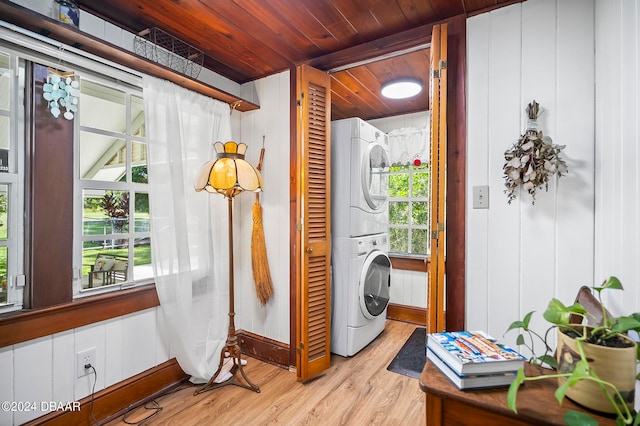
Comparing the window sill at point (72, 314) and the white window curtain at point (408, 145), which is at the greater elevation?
the white window curtain at point (408, 145)

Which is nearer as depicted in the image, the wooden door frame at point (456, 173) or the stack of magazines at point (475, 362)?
the stack of magazines at point (475, 362)

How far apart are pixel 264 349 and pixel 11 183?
6.13ft

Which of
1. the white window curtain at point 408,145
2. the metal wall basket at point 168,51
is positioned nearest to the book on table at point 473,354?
the metal wall basket at point 168,51

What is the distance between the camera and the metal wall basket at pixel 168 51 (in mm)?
1846

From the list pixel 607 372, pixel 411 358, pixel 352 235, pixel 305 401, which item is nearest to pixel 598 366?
pixel 607 372

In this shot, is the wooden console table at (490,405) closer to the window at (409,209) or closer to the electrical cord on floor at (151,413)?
the electrical cord on floor at (151,413)

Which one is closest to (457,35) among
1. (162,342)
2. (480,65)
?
(480,65)

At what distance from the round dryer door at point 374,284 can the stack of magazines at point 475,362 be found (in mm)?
1619

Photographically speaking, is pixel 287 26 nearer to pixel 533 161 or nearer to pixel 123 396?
pixel 533 161

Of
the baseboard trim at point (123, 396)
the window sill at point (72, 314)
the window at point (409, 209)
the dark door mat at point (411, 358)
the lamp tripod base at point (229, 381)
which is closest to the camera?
the window sill at point (72, 314)

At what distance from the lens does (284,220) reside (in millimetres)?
2359

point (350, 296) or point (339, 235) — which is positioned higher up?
point (339, 235)

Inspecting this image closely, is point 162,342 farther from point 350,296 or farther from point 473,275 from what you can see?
point 473,275

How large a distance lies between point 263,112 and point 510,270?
6.64ft
